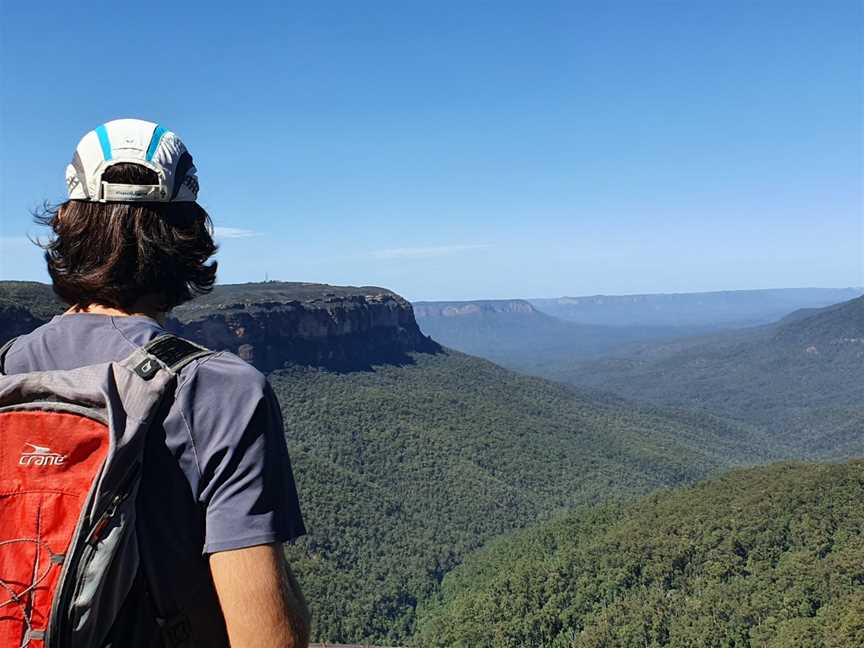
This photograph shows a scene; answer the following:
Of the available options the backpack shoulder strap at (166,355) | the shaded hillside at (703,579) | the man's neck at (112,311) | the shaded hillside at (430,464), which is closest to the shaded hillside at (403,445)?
the shaded hillside at (430,464)

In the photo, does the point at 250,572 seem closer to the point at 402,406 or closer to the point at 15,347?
the point at 15,347

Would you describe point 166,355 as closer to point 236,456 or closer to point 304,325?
point 236,456

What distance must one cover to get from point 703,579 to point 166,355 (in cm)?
2715

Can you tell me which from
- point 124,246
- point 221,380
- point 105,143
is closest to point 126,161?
point 105,143

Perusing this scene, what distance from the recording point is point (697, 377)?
464ft

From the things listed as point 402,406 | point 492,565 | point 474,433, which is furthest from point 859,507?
point 402,406

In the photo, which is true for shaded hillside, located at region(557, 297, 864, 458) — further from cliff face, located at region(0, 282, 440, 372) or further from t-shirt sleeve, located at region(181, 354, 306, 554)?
t-shirt sleeve, located at region(181, 354, 306, 554)

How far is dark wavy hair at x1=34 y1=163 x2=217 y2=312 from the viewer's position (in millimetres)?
2061

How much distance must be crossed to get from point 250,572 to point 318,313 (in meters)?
66.5

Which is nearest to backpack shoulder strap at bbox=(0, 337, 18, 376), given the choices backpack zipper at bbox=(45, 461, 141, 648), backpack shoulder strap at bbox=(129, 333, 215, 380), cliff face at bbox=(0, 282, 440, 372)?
backpack shoulder strap at bbox=(129, 333, 215, 380)

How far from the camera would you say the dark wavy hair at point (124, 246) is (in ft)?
6.76

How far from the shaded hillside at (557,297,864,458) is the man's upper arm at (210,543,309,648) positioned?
90.1 m

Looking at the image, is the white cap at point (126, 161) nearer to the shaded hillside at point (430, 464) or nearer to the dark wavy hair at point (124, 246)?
the dark wavy hair at point (124, 246)

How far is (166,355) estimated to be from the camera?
5.92 feet
